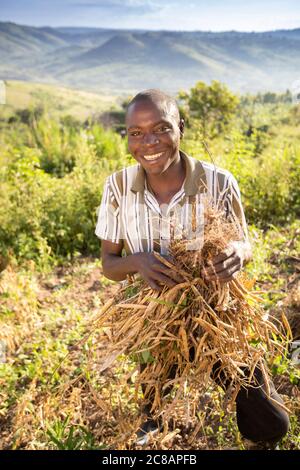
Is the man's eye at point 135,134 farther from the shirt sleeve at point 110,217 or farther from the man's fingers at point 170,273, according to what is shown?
the man's fingers at point 170,273

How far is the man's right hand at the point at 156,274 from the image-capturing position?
1409 millimetres

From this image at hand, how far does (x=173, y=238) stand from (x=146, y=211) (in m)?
0.29

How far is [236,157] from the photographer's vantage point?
183 inches

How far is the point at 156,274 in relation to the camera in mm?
1420

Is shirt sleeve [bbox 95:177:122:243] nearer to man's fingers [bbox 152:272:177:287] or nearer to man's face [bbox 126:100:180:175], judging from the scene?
man's face [bbox 126:100:180:175]

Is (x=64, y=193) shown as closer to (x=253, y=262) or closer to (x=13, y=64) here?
(x=253, y=262)

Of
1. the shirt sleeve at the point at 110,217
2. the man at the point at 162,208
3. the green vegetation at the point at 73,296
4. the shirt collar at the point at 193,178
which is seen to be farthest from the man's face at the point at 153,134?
the green vegetation at the point at 73,296

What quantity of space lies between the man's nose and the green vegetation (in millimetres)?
729

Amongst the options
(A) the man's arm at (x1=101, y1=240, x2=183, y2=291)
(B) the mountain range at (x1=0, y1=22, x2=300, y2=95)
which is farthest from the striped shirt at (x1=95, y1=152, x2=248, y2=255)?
(B) the mountain range at (x1=0, y1=22, x2=300, y2=95)


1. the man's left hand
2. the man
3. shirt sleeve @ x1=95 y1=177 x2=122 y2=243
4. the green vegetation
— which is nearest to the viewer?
the man's left hand

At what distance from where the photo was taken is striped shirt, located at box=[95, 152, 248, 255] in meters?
1.64

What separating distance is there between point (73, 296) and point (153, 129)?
224 cm

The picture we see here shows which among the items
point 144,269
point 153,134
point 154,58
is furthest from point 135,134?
point 154,58

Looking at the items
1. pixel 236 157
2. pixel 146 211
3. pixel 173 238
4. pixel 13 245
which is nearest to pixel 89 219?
pixel 13 245
